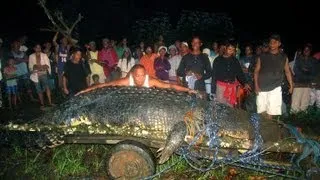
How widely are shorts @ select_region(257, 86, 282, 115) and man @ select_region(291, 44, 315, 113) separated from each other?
2.26 m

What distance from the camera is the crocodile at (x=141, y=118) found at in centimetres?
568

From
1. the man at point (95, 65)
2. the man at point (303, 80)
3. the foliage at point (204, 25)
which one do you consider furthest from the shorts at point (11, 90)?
the foliage at point (204, 25)

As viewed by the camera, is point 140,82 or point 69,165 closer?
point 69,165

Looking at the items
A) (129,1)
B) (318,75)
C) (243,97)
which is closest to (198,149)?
(243,97)

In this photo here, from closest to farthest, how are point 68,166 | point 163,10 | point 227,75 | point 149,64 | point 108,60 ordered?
point 68,166
point 227,75
point 149,64
point 108,60
point 163,10

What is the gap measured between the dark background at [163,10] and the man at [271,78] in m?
9.26

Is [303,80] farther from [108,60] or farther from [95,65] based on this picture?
[95,65]

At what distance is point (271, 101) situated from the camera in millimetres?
7523

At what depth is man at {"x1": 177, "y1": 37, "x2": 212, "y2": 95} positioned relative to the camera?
820 centimetres

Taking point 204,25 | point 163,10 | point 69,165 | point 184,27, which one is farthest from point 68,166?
point 163,10

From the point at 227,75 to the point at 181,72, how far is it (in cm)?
102

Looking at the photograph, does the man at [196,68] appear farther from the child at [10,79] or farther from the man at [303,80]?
the child at [10,79]

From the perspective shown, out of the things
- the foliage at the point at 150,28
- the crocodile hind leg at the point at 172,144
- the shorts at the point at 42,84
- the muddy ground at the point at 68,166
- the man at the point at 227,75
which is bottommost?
the muddy ground at the point at 68,166

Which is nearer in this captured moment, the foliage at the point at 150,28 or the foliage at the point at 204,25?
the foliage at the point at 204,25
